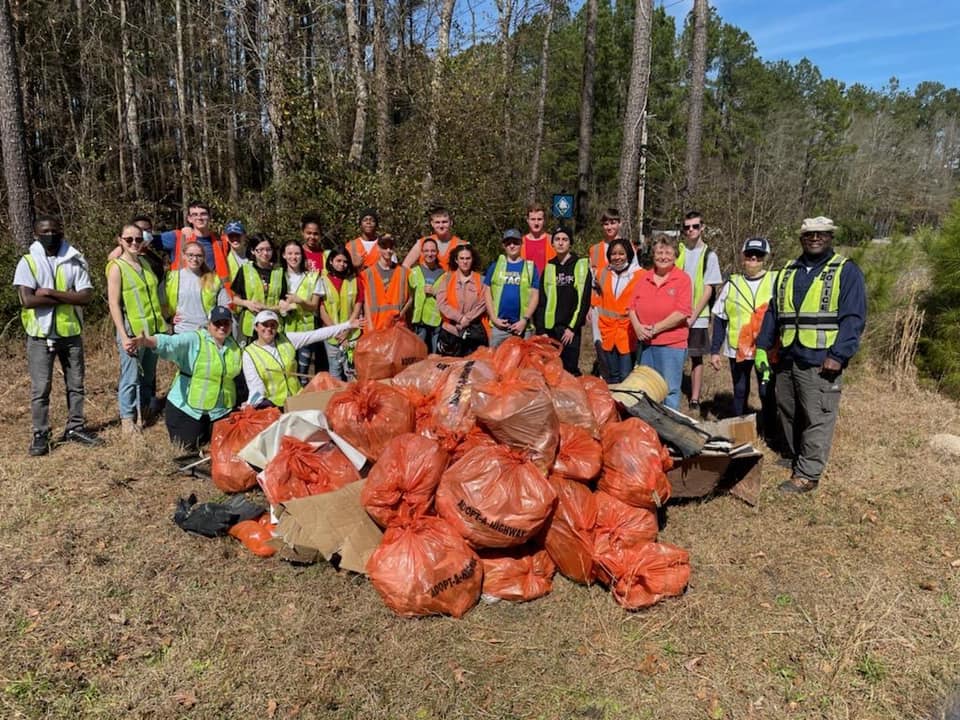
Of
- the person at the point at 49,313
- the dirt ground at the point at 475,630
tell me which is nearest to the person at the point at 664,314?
the dirt ground at the point at 475,630

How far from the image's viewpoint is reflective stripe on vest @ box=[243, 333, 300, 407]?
4.66m

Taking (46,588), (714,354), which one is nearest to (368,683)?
(46,588)

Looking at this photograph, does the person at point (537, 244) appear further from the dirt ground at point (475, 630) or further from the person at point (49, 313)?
the person at point (49, 313)

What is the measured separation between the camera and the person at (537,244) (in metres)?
5.94

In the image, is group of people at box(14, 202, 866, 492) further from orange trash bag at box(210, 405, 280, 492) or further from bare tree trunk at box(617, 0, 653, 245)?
bare tree trunk at box(617, 0, 653, 245)

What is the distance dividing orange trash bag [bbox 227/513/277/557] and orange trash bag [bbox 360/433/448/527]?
77 cm


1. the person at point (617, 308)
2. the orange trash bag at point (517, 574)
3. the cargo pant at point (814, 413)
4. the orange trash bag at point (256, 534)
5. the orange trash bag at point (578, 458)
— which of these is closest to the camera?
the orange trash bag at point (517, 574)

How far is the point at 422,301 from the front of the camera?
568 centimetres

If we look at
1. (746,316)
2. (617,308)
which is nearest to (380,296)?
(617,308)

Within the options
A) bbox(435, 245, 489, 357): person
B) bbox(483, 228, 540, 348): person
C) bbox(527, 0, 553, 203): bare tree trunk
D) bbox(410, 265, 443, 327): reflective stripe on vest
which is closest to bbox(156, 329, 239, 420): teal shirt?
bbox(410, 265, 443, 327): reflective stripe on vest

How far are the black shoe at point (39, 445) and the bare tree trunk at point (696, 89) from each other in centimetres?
892

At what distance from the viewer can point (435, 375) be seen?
162 inches

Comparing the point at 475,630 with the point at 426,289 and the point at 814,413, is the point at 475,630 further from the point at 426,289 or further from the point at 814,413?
the point at 426,289

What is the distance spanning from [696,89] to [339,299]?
7399 millimetres
